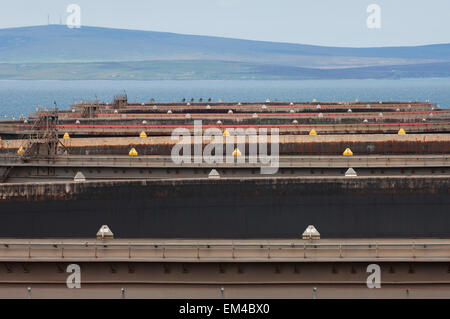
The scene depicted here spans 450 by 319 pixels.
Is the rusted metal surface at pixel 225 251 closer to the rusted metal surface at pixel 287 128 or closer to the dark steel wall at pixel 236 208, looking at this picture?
the dark steel wall at pixel 236 208

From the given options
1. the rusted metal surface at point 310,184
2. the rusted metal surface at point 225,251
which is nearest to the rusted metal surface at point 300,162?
the rusted metal surface at point 310,184

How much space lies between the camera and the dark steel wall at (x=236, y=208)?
39.4 meters

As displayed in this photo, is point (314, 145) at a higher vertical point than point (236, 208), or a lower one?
higher

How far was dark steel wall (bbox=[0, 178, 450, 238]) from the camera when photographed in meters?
39.4

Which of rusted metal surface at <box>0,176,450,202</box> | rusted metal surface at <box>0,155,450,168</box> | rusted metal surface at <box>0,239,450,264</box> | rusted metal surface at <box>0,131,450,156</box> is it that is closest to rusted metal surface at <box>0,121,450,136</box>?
rusted metal surface at <box>0,131,450,156</box>

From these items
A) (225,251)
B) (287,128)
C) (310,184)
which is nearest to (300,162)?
(310,184)

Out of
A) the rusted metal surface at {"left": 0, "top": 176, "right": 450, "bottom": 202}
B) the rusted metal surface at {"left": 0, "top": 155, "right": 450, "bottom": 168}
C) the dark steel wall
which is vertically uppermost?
the rusted metal surface at {"left": 0, "top": 155, "right": 450, "bottom": 168}

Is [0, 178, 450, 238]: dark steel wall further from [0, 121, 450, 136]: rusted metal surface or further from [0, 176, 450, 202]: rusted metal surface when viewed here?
[0, 121, 450, 136]: rusted metal surface

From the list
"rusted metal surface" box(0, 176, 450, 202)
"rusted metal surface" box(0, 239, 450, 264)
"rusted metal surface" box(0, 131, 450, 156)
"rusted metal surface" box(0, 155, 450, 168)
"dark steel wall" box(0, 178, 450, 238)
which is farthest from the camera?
"rusted metal surface" box(0, 131, 450, 156)

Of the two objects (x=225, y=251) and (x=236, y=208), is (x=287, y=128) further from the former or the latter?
(x=225, y=251)

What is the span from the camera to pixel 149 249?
98.5 ft

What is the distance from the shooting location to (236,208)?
134 feet

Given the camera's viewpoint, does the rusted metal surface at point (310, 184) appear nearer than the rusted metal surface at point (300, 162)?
Yes
